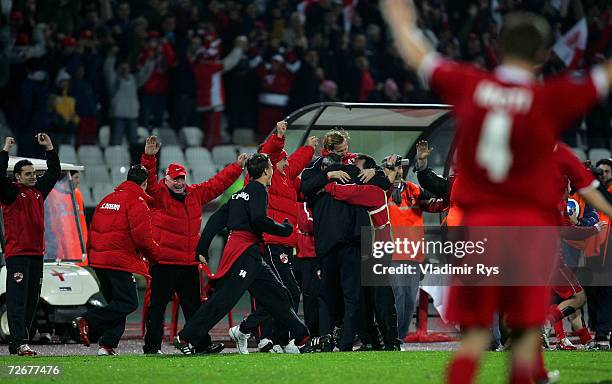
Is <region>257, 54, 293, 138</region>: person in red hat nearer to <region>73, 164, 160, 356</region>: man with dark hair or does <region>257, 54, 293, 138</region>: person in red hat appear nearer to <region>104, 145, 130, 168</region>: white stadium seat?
<region>104, 145, 130, 168</region>: white stadium seat

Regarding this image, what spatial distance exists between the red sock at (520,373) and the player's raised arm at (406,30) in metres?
1.64

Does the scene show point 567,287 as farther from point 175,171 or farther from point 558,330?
point 175,171

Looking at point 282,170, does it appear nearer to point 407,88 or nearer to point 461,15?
point 407,88

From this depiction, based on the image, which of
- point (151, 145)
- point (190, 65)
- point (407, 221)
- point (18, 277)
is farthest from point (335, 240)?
point (190, 65)

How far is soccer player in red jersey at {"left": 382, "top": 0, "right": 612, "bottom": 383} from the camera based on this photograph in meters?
6.93

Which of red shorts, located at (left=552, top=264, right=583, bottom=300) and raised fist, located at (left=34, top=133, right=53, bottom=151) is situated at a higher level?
raised fist, located at (left=34, top=133, right=53, bottom=151)

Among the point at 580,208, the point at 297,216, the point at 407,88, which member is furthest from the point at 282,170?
the point at 407,88

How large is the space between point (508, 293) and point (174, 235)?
7560 mm

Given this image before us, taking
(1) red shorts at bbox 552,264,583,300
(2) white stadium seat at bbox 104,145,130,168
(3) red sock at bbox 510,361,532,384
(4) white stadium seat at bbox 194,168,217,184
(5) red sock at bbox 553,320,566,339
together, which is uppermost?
(3) red sock at bbox 510,361,532,384

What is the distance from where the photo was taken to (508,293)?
7.11 m

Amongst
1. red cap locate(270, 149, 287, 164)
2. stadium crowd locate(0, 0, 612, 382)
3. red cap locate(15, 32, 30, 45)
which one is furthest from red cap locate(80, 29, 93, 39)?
red cap locate(270, 149, 287, 164)

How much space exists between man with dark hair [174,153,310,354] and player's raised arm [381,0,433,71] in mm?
5925

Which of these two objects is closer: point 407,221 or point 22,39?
point 407,221

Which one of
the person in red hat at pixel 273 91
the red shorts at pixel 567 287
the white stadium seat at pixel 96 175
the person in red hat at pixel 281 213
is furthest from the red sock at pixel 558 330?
the person in red hat at pixel 273 91
